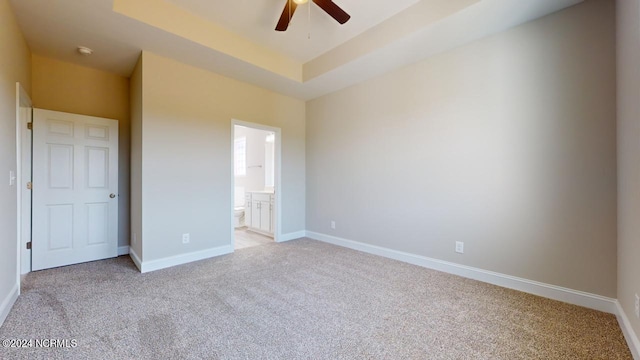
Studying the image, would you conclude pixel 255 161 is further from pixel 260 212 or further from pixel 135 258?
pixel 135 258

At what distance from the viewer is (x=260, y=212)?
526 cm

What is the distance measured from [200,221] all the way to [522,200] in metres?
3.79

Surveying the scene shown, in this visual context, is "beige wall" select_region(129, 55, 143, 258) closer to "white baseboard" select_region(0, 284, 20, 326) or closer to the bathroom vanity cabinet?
"white baseboard" select_region(0, 284, 20, 326)

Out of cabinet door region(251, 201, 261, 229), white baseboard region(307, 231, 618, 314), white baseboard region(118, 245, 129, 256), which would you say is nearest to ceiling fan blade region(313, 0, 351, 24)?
white baseboard region(307, 231, 618, 314)

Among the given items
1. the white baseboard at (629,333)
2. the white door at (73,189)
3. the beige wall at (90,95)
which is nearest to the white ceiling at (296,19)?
the beige wall at (90,95)

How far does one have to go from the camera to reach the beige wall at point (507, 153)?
2.21 metres

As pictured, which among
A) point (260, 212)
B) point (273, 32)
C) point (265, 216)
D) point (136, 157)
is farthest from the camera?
point (260, 212)

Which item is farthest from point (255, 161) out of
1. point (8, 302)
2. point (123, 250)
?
point (8, 302)

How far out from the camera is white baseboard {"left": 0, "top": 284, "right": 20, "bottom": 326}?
77.0 inches

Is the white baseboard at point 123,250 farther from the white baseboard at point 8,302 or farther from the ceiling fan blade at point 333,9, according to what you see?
the ceiling fan blade at point 333,9

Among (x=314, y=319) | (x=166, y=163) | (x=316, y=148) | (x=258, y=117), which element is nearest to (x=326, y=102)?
(x=316, y=148)

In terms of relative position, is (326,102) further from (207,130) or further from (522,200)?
(522,200)

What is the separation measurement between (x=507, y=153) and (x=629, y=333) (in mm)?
1586

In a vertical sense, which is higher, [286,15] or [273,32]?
[273,32]
